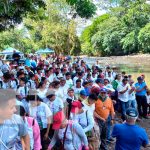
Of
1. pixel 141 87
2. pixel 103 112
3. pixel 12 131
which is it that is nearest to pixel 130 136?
pixel 12 131

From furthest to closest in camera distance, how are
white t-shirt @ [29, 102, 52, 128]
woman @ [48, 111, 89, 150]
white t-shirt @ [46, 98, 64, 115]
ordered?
white t-shirt @ [46, 98, 64, 115] < white t-shirt @ [29, 102, 52, 128] < woman @ [48, 111, 89, 150]

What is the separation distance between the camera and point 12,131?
3.13 m

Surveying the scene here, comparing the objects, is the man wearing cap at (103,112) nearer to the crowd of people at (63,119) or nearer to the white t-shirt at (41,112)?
the crowd of people at (63,119)

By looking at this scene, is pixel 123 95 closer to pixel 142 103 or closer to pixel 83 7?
pixel 142 103

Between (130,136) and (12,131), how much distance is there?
164 centimetres

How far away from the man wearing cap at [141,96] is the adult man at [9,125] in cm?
726

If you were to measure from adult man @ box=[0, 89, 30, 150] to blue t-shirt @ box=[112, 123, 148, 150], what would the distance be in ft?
4.63

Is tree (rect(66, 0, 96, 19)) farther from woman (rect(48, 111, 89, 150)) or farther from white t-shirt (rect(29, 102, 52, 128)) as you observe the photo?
woman (rect(48, 111, 89, 150))

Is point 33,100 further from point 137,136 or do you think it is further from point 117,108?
point 117,108

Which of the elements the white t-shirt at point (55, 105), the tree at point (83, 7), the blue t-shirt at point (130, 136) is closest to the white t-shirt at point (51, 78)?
the tree at point (83, 7)

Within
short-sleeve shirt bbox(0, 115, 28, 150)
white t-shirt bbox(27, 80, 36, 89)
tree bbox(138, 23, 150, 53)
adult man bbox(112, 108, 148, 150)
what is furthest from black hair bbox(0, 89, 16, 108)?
tree bbox(138, 23, 150, 53)

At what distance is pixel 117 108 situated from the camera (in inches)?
405

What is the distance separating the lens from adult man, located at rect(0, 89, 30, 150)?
3021 millimetres

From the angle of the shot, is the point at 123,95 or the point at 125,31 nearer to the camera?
the point at 123,95
